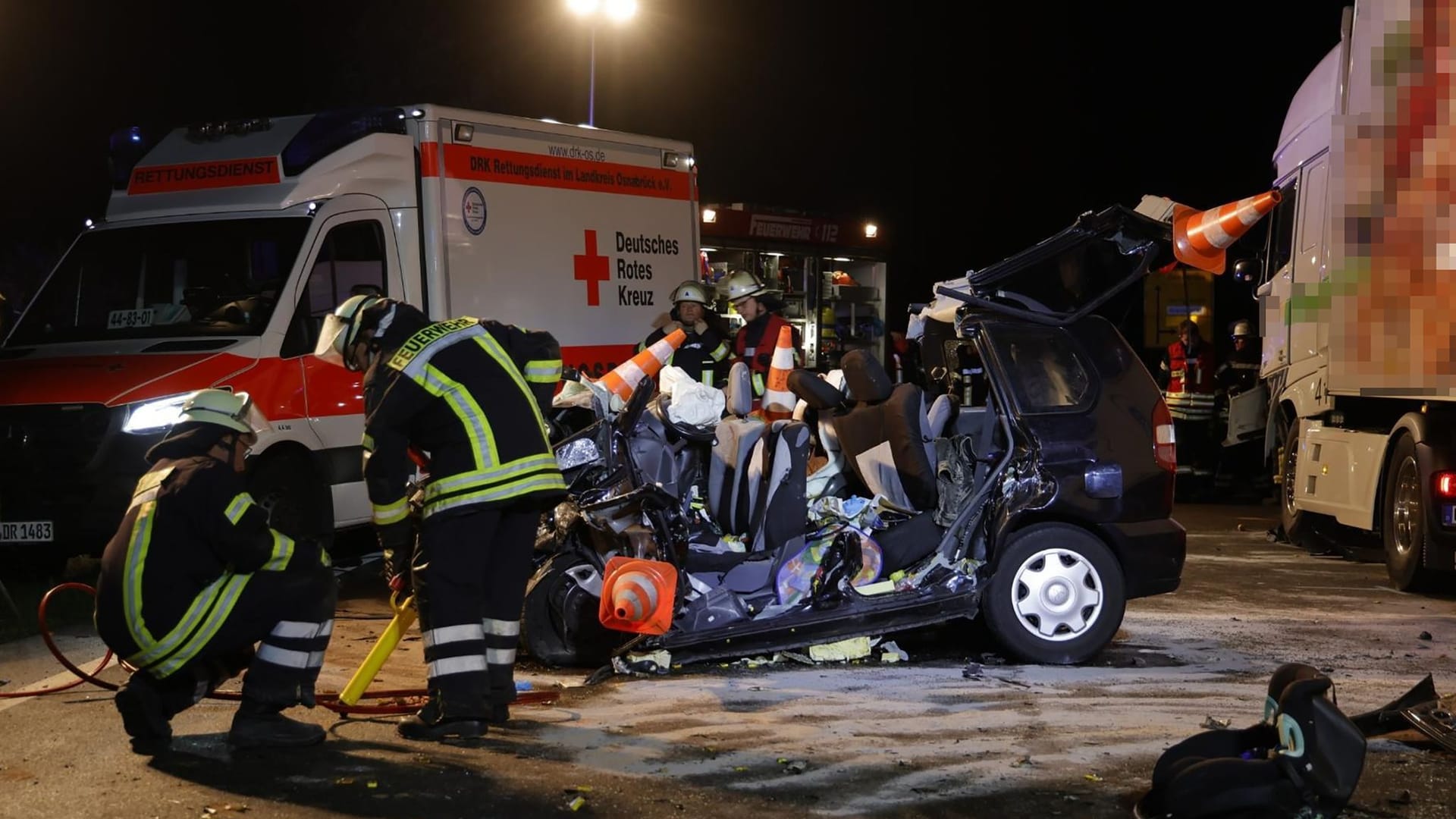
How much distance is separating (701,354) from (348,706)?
457 centimetres

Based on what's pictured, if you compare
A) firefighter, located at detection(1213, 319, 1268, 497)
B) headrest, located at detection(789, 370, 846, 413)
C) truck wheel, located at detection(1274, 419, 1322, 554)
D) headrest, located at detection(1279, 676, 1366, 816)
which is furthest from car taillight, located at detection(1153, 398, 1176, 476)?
firefighter, located at detection(1213, 319, 1268, 497)

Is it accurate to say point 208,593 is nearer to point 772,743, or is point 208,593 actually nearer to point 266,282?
point 772,743

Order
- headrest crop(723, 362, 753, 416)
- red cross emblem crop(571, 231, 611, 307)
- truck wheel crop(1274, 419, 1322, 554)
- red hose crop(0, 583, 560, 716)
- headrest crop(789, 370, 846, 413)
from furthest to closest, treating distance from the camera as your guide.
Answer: truck wheel crop(1274, 419, 1322, 554), red cross emblem crop(571, 231, 611, 307), headrest crop(723, 362, 753, 416), headrest crop(789, 370, 846, 413), red hose crop(0, 583, 560, 716)

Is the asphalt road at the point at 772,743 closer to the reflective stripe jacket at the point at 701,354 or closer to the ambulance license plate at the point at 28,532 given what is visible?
the ambulance license plate at the point at 28,532

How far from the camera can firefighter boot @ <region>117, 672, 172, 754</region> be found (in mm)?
5160

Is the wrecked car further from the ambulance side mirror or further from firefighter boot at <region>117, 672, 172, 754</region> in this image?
the ambulance side mirror

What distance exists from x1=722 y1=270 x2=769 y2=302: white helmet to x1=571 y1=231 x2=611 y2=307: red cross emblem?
1.56 metres

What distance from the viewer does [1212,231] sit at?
662 centimetres

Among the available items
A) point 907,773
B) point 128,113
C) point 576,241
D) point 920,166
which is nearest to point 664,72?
point 920,166

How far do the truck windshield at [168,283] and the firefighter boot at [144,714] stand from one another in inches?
164

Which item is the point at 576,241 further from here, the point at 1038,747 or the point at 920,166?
the point at 920,166

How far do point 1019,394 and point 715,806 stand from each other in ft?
9.87

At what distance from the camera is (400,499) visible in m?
5.42

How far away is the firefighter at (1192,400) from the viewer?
51.5 ft
